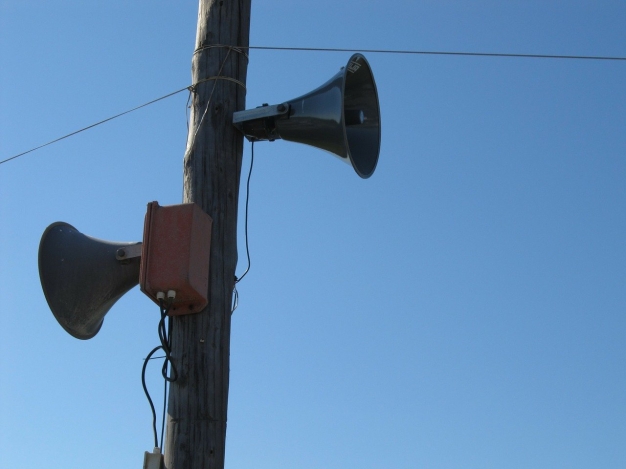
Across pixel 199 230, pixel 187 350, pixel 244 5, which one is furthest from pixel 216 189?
pixel 244 5

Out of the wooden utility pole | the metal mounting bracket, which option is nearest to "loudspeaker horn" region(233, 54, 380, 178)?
the wooden utility pole

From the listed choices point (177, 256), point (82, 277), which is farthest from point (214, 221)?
point (82, 277)

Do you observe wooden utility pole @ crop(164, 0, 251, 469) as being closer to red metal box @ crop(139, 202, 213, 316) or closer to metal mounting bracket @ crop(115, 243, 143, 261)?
red metal box @ crop(139, 202, 213, 316)

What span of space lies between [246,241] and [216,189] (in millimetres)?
588

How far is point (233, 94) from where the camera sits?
14.9 ft

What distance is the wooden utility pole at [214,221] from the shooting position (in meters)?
3.81

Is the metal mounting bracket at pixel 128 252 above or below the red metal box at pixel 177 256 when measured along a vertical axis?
above

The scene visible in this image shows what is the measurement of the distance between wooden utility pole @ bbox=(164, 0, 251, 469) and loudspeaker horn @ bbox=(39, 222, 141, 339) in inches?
14.9

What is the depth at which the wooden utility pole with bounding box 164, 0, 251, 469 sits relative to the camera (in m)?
3.81

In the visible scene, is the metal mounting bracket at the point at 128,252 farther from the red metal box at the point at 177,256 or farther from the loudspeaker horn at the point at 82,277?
the red metal box at the point at 177,256

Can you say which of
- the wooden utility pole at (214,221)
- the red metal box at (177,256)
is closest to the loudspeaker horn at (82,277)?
the red metal box at (177,256)

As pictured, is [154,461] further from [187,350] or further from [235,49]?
[235,49]

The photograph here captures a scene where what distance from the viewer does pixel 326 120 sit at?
14.0 feet

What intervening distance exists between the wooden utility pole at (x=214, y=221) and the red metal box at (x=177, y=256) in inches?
4.3
